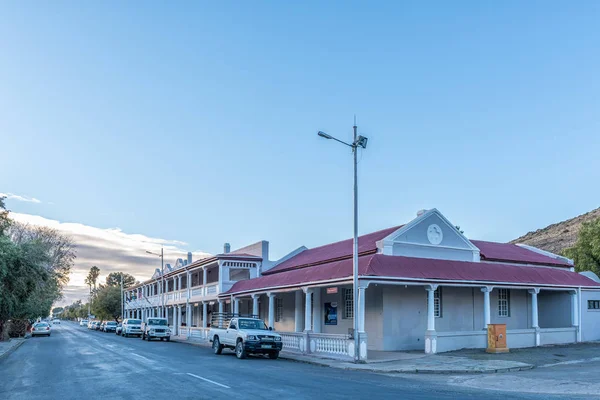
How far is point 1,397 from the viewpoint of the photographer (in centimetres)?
1306

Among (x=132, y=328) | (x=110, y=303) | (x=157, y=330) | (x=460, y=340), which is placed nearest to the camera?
(x=460, y=340)

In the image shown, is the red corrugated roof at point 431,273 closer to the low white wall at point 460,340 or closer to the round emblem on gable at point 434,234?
the round emblem on gable at point 434,234

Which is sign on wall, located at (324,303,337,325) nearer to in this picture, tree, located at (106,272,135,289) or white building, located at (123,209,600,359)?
white building, located at (123,209,600,359)

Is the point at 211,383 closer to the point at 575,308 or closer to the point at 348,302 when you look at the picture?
the point at 348,302

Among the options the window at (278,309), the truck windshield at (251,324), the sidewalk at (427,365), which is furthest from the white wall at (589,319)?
the window at (278,309)

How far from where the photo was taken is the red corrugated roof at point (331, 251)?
29125mm

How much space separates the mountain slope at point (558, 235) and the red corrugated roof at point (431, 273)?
56.5 meters

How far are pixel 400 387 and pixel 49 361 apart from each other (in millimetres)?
16115

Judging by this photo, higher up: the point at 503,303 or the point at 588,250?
the point at 588,250

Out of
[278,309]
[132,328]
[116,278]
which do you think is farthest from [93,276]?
[278,309]

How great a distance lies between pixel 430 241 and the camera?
28312mm

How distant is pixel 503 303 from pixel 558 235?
70878 mm

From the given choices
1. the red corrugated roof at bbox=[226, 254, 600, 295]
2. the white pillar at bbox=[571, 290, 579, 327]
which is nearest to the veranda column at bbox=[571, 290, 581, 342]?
the white pillar at bbox=[571, 290, 579, 327]

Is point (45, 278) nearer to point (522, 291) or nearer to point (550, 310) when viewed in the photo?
point (522, 291)
